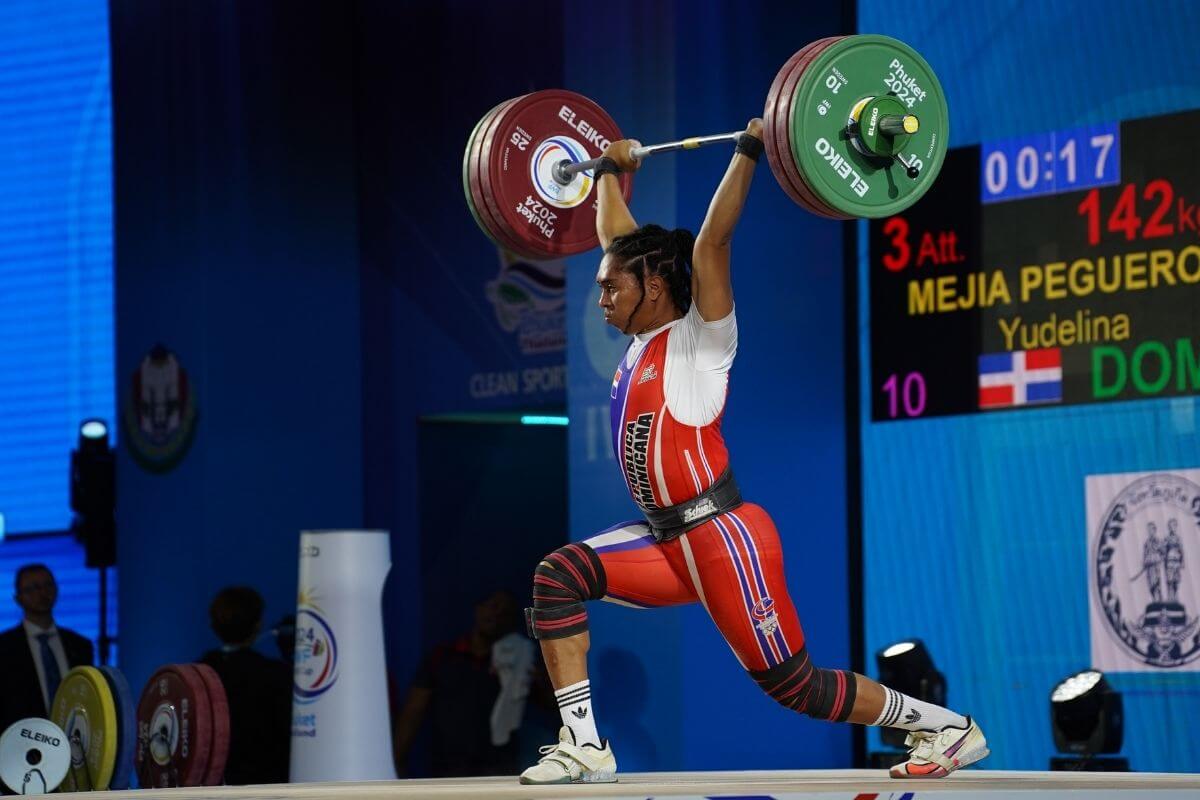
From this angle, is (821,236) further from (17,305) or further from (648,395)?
(17,305)

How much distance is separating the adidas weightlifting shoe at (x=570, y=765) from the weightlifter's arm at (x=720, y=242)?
3.55 ft

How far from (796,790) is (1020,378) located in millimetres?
3162

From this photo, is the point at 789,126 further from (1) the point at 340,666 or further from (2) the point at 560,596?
(1) the point at 340,666

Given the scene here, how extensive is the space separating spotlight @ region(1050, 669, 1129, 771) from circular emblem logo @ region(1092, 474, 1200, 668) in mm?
713

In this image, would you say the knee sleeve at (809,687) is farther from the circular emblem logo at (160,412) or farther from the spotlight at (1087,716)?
the circular emblem logo at (160,412)

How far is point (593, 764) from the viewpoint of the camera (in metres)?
4.33

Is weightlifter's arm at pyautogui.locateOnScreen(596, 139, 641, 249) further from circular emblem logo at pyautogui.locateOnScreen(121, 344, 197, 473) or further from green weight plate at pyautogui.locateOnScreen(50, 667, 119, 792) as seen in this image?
circular emblem logo at pyautogui.locateOnScreen(121, 344, 197, 473)

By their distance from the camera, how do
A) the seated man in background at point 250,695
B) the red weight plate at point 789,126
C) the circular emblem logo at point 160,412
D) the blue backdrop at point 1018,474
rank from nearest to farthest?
the red weight plate at point 789,126 → the blue backdrop at point 1018,474 → the seated man in background at point 250,695 → the circular emblem logo at point 160,412

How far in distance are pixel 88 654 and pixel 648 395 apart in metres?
4.07

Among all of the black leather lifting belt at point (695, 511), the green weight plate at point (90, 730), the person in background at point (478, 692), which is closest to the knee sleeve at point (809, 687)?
the black leather lifting belt at point (695, 511)

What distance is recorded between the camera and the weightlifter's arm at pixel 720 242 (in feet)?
14.5

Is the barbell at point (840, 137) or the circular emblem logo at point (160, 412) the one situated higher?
the barbell at point (840, 137)

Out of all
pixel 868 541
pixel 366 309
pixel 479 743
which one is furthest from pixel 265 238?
pixel 868 541

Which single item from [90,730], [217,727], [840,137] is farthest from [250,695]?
[840,137]
